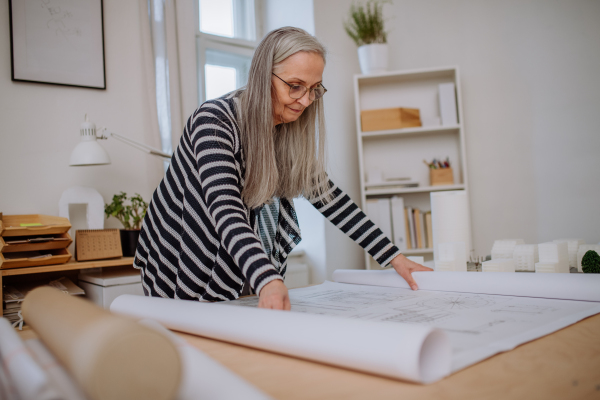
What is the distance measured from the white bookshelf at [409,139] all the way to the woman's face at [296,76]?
5.82 ft

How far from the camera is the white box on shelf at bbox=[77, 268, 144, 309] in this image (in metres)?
1.99

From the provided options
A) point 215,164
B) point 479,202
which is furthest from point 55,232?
point 479,202

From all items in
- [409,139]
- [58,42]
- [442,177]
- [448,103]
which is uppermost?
[58,42]

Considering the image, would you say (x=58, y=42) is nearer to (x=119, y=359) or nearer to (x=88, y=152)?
(x=88, y=152)

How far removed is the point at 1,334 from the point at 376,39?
275cm

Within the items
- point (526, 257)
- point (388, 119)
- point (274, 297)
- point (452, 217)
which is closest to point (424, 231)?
point (388, 119)

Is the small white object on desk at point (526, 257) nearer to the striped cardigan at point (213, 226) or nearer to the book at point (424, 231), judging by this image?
the striped cardigan at point (213, 226)

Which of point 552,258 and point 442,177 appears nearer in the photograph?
point 552,258

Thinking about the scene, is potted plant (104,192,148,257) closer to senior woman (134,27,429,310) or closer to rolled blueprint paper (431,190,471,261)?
senior woman (134,27,429,310)

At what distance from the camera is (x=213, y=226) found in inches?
43.2

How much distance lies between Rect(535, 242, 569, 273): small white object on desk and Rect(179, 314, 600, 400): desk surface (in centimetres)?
54

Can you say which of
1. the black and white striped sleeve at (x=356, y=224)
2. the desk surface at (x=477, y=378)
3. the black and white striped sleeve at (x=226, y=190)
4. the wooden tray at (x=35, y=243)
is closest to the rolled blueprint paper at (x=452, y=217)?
the black and white striped sleeve at (x=356, y=224)

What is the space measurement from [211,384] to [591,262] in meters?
1.03

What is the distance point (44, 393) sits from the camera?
1.24 ft
